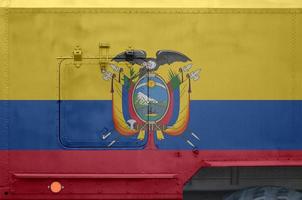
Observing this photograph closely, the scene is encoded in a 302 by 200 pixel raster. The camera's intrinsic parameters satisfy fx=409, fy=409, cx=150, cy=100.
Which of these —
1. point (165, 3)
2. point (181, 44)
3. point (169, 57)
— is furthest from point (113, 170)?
point (165, 3)

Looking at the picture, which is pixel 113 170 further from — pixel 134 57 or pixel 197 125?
pixel 134 57

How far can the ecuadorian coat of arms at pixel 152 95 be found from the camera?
3.88 m

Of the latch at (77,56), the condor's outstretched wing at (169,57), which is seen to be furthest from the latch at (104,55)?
the condor's outstretched wing at (169,57)

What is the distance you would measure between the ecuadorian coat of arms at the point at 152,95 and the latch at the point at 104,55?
0.23 feet

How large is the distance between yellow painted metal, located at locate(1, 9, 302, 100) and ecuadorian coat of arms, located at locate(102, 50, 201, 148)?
0.07 meters

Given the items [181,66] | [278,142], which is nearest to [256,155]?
[278,142]

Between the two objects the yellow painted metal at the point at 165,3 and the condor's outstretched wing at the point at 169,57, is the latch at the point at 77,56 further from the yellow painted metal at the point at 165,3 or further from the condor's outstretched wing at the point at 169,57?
the condor's outstretched wing at the point at 169,57

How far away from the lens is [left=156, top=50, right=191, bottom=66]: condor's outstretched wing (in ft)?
12.7

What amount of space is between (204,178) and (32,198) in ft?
5.64

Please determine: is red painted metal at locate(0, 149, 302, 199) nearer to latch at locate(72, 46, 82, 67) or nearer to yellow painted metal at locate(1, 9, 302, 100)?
yellow painted metal at locate(1, 9, 302, 100)

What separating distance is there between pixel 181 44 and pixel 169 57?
17 cm

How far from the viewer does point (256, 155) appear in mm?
3865

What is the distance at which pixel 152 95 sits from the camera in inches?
153

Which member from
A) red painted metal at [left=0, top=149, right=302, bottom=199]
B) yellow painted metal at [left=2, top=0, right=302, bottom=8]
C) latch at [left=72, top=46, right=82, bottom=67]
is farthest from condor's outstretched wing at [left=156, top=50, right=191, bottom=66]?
red painted metal at [left=0, top=149, right=302, bottom=199]
